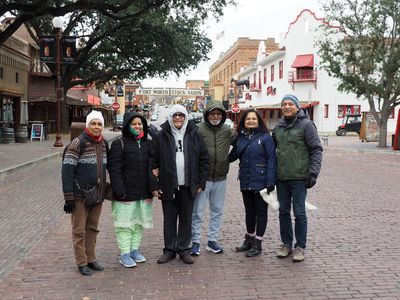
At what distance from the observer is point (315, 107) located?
4122 centimetres

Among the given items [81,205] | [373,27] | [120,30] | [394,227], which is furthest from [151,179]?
[120,30]

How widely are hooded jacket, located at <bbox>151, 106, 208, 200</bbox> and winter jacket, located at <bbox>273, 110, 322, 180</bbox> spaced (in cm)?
92

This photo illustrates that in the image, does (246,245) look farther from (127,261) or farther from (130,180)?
(130,180)

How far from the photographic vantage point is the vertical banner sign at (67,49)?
21953 mm

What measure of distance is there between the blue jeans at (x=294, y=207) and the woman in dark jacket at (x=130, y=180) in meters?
1.53

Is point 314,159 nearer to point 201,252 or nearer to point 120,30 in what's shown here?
point 201,252

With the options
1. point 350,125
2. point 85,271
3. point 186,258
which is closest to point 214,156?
point 186,258

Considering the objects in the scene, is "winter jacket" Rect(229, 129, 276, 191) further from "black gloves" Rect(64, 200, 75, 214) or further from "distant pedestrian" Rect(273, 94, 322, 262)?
"black gloves" Rect(64, 200, 75, 214)

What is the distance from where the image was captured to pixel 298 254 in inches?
220

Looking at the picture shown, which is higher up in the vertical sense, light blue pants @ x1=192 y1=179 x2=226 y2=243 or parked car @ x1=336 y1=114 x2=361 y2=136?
parked car @ x1=336 y1=114 x2=361 y2=136

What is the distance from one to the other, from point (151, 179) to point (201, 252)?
Answer: 1.26 m

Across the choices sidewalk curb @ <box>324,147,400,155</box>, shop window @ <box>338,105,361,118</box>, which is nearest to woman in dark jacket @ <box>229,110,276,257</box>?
sidewalk curb @ <box>324,147,400,155</box>

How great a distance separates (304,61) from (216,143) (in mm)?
36757

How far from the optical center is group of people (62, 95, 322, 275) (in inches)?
199
